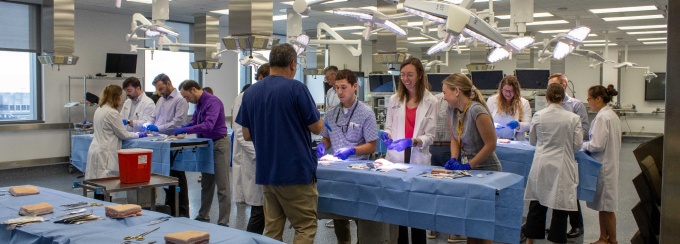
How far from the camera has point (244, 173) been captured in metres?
4.52

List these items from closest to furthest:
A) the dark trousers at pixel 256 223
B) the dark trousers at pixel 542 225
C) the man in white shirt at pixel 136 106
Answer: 1. the dark trousers at pixel 256 223
2. the dark trousers at pixel 542 225
3. the man in white shirt at pixel 136 106

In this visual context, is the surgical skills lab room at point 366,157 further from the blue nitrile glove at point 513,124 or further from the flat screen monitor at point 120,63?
the flat screen monitor at point 120,63

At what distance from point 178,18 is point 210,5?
2051 mm

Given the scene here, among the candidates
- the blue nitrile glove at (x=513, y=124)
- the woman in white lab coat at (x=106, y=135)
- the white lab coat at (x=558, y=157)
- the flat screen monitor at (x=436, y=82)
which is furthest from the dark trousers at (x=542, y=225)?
the flat screen monitor at (x=436, y=82)

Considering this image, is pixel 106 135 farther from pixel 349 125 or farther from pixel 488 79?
pixel 488 79

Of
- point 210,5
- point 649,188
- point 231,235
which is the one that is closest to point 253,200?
point 231,235

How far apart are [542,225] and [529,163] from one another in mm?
976

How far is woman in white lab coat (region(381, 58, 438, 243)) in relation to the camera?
3.89m

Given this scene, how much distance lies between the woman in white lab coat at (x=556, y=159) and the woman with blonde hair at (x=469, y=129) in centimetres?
92

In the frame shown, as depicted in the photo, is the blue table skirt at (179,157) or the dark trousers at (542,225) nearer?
the dark trousers at (542,225)

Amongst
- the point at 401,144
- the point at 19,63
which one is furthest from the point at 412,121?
the point at 19,63

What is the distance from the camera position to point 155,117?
6.47 metres

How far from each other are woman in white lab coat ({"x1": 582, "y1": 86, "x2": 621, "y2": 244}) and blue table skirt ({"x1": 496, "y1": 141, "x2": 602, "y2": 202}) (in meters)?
0.06

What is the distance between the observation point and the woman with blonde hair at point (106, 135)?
5383mm
